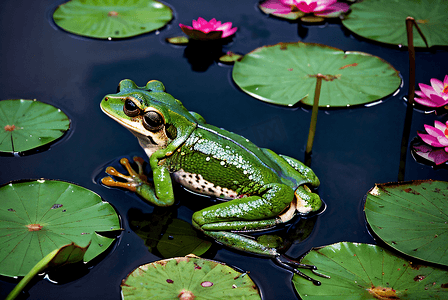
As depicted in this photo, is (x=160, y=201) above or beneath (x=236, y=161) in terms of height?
beneath

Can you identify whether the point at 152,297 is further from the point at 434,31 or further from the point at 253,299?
the point at 434,31

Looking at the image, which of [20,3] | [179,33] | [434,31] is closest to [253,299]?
[179,33]

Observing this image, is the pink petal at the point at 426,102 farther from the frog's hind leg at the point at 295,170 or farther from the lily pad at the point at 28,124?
the lily pad at the point at 28,124

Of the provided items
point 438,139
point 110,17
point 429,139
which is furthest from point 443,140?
point 110,17

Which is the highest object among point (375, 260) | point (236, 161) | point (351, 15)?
point (351, 15)

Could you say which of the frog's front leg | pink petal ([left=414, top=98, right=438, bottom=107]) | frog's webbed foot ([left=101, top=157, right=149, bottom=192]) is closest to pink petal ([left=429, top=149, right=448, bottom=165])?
pink petal ([left=414, top=98, right=438, bottom=107])
